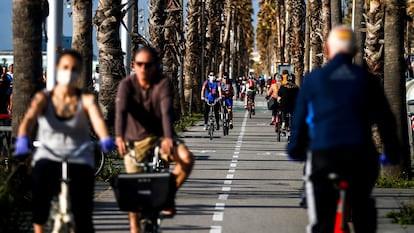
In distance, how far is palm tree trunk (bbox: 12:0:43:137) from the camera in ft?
44.3

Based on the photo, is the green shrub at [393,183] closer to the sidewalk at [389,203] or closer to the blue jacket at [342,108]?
the sidewalk at [389,203]

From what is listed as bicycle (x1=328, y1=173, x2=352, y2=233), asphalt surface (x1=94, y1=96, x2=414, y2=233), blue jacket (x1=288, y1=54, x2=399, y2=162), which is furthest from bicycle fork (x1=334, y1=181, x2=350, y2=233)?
asphalt surface (x1=94, y1=96, x2=414, y2=233)

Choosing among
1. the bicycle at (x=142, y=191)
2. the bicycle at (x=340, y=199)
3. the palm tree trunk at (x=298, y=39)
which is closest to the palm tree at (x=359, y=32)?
the bicycle at (x=142, y=191)

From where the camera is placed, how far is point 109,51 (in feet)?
70.8

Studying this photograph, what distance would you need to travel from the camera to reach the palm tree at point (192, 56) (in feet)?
150

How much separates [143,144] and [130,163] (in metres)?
0.25

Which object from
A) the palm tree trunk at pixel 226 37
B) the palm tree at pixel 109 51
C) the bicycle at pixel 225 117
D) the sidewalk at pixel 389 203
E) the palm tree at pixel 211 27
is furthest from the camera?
the palm tree trunk at pixel 226 37

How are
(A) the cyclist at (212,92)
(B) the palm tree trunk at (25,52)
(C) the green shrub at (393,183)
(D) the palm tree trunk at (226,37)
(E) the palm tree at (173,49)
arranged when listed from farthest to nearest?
(D) the palm tree trunk at (226,37) → (E) the palm tree at (173,49) → (A) the cyclist at (212,92) → (C) the green shrub at (393,183) → (B) the palm tree trunk at (25,52)

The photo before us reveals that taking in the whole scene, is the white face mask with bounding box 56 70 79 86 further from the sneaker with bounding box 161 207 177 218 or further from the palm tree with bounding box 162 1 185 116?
the palm tree with bounding box 162 1 185 116

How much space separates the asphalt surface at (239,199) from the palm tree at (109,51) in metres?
2.18

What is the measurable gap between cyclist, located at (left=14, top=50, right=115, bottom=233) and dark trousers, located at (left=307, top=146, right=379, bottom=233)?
161cm

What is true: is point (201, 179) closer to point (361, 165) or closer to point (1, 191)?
point (1, 191)

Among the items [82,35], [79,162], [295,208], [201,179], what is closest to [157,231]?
[79,162]

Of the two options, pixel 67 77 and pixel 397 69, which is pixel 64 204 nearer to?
pixel 67 77
